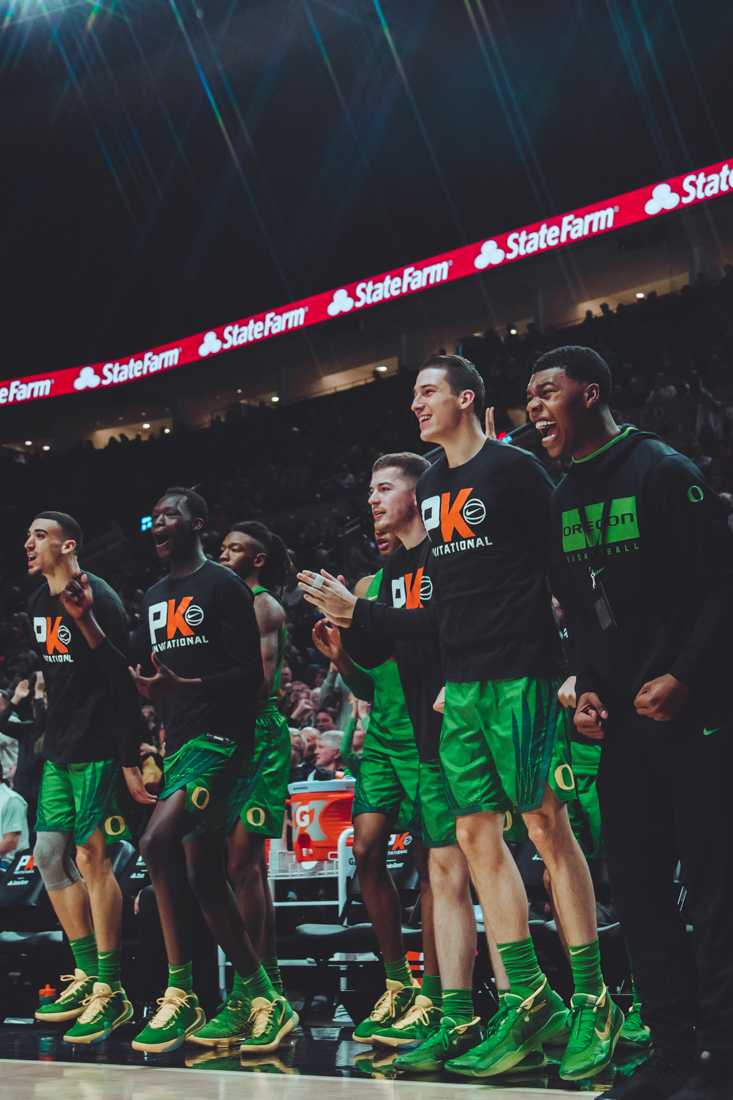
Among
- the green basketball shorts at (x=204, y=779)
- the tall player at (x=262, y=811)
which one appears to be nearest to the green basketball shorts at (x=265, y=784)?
the tall player at (x=262, y=811)

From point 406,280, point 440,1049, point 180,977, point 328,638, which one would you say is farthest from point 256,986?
point 406,280

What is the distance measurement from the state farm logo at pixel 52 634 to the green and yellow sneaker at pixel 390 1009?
1871 millimetres

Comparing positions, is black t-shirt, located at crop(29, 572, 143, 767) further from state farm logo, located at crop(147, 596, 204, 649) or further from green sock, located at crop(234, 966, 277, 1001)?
green sock, located at crop(234, 966, 277, 1001)

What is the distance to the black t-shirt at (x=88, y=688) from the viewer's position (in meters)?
4.89

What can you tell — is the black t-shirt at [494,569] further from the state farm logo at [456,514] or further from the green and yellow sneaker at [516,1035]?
the green and yellow sneaker at [516,1035]

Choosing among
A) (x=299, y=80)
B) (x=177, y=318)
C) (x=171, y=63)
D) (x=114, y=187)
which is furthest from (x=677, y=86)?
(x=177, y=318)

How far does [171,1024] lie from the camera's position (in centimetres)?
416

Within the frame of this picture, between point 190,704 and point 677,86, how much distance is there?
1566 cm

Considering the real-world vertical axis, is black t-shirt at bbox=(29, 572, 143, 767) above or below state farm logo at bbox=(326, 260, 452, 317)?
below

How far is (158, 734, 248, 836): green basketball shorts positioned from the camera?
4.30 meters

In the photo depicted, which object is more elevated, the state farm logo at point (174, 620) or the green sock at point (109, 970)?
the state farm logo at point (174, 620)

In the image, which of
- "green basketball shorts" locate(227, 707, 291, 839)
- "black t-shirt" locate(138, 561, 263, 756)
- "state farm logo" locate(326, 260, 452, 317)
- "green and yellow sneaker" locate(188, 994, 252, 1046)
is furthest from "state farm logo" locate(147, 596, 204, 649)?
"state farm logo" locate(326, 260, 452, 317)

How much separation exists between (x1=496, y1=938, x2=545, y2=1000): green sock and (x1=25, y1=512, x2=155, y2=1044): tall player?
180 centimetres

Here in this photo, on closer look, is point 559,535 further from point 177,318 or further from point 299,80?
point 177,318
